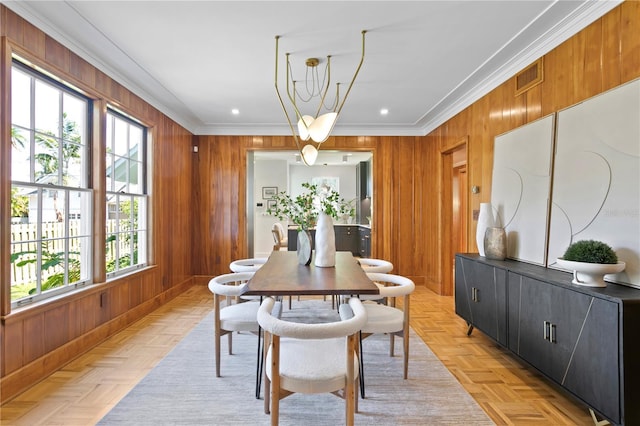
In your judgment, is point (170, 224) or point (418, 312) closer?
point (418, 312)

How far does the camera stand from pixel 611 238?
1925mm

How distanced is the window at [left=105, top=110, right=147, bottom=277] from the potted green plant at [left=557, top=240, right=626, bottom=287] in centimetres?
377

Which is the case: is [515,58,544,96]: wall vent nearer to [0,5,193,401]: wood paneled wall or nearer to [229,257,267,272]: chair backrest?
[229,257,267,272]: chair backrest

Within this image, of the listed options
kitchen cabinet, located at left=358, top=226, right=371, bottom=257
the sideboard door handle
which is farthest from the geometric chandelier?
kitchen cabinet, located at left=358, top=226, right=371, bottom=257

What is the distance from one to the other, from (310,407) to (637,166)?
7.53 ft

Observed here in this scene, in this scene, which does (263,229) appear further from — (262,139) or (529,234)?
(529,234)

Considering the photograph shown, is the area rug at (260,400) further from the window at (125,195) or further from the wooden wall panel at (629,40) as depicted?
the wooden wall panel at (629,40)

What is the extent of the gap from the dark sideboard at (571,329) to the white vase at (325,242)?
135 centimetres

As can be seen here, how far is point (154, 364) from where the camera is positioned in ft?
8.20

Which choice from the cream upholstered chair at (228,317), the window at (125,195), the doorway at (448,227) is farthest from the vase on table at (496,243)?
the window at (125,195)

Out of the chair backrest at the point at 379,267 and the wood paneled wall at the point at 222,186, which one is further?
the chair backrest at the point at 379,267

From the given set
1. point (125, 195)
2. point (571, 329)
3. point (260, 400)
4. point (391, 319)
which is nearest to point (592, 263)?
point (571, 329)

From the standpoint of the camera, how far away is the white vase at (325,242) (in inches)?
92.7

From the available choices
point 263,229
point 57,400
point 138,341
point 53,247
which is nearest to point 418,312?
point 138,341
